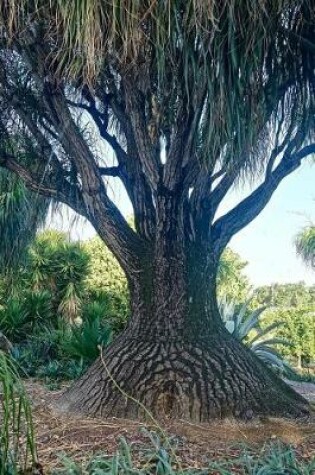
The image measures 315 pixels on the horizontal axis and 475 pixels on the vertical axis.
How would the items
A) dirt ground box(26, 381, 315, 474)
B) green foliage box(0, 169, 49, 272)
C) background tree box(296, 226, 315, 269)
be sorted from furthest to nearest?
background tree box(296, 226, 315, 269) < green foliage box(0, 169, 49, 272) < dirt ground box(26, 381, 315, 474)

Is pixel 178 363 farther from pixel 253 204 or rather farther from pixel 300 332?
pixel 300 332

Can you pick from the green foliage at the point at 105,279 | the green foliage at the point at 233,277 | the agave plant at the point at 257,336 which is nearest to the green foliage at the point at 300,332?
the agave plant at the point at 257,336

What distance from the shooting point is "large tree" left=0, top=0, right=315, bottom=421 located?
2.86 meters

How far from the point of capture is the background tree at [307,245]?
17.6 metres

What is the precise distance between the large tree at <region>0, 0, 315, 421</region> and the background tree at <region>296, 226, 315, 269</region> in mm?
14036

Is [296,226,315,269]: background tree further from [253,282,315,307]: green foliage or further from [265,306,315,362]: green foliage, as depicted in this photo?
[265,306,315,362]: green foliage

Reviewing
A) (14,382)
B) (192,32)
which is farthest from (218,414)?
(192,32)

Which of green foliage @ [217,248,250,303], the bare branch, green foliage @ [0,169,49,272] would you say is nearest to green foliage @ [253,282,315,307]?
green foliage @ [217,248,250,303]

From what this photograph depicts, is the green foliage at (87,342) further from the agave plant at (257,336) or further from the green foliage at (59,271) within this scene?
the green foliage at (59,271)

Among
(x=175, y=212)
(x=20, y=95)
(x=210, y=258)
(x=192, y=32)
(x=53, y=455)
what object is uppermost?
(x=20, y=95)

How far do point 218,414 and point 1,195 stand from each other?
5516 millimetres

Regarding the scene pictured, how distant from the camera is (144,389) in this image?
3.33m

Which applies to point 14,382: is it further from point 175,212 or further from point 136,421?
point 175,212

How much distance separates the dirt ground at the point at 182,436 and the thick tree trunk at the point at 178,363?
152 mm
